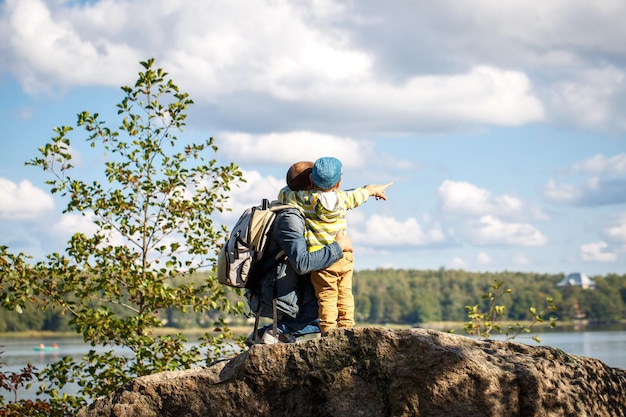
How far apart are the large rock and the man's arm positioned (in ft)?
2.19

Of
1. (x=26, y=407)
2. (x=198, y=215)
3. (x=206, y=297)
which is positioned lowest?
(x=26, y=407)

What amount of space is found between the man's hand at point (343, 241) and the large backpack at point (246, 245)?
0.50 meters

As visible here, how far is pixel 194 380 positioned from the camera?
5957 mm

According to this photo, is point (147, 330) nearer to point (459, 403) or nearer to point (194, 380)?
point (194, 380)

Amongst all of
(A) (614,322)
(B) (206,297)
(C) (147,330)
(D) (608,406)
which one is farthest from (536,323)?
(A) (614,322)

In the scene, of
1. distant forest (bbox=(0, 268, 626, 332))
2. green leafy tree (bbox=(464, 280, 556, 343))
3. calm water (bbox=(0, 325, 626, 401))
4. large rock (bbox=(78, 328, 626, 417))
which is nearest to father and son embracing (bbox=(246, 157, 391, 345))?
large rock (bbox=(78, 328, 626, 417))

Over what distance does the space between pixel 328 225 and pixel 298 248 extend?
1.34 ft

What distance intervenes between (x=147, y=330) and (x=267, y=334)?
5.07m

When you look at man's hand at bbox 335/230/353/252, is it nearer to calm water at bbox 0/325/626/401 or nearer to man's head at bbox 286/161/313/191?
man's head at bbox 286/161/313/191

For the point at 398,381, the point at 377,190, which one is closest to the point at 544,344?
the point at 377,190

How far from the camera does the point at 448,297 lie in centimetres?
11425

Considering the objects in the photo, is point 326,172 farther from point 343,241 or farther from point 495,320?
point 495,320

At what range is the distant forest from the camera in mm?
95625

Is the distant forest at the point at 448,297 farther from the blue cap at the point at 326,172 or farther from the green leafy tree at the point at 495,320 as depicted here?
the blue cap at the point at 326,172
